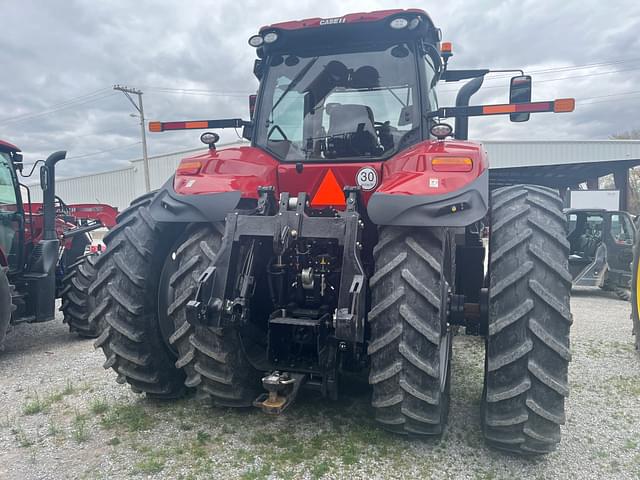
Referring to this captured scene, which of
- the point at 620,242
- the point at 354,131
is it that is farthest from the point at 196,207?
the point at 620,242

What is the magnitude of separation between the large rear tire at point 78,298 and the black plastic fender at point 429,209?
439 centimetres

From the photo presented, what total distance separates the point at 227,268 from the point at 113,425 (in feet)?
4.64

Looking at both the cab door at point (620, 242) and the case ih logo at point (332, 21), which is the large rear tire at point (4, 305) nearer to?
the case ih logo at point (332, 21)

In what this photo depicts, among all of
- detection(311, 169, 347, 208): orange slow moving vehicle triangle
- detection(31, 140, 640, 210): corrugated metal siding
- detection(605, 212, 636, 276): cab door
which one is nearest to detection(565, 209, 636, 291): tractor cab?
detection(605, 212, 636, 276): cab door

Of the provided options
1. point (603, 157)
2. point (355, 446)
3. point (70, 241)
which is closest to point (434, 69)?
point (355, 446)

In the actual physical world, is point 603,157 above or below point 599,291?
above

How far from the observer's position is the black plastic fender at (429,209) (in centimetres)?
253

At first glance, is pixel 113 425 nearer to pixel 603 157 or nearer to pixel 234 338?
pixel 234 338

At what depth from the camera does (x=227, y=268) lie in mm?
2779

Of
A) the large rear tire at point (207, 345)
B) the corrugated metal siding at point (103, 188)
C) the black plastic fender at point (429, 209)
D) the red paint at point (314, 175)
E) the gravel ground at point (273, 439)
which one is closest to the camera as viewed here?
the black plastic fender at point (429, 209)

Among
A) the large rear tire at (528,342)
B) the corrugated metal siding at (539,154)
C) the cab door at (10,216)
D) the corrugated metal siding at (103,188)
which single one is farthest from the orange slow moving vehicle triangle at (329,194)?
the corrugated metal siding at (103,188)

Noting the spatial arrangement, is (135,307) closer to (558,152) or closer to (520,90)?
(520,90)

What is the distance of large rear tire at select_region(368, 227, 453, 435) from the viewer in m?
2.54

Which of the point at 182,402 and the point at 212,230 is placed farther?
the point at 182,402
